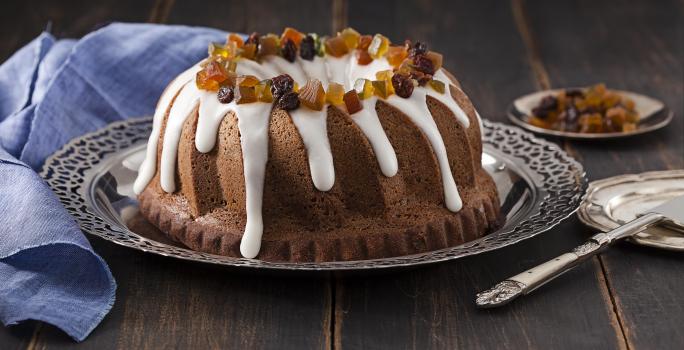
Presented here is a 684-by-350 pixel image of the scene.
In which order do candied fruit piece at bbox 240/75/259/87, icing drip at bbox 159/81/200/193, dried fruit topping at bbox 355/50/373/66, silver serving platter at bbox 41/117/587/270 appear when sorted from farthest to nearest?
1. dried fruit topping at bbox 355/50/373/66
2. icing drip at bbox 159/81/200/193
3. candied fruit piece at bbox 240/75/259/87
4. silver serving platter at bbox 41/117/587/270

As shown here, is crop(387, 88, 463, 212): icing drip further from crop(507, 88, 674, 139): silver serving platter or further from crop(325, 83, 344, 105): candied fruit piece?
crop(507, 88, 674, 139): silver serving platter

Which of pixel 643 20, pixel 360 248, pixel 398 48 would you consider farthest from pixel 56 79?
pixel 643 20

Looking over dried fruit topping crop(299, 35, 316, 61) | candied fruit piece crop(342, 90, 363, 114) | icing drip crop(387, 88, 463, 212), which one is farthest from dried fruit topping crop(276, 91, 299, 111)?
dried fruit topping crop(299, 35, 316, 61)

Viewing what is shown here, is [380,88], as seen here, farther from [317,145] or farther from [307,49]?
[307,49]

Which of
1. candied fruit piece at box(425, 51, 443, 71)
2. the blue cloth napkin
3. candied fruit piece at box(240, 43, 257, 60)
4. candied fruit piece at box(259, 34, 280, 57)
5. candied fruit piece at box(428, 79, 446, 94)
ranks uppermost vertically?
candied fruit piece at box(425, 51, 443, 71)

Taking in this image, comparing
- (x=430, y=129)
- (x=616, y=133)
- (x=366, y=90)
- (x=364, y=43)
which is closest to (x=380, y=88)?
(x=366, y=90)

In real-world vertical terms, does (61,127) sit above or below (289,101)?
below

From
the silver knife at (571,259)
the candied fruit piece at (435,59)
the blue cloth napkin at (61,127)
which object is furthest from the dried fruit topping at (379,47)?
the blue cloth napkin at (61,127)
